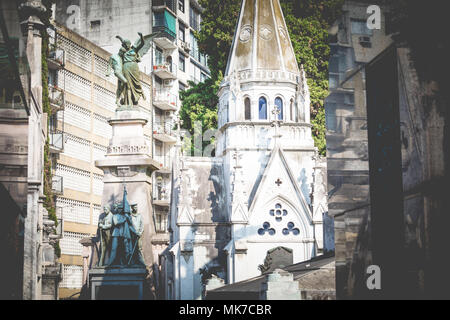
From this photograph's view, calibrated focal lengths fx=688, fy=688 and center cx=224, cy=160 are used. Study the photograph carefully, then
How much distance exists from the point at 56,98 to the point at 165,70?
1326 cm

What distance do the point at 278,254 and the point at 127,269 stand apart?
61.5 feet

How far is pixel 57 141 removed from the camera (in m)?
34.6

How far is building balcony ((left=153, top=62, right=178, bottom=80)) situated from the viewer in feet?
153

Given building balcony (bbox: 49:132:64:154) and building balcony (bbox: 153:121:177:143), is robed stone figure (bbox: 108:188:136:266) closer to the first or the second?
building balcony (bbox: 49:132:64:154)

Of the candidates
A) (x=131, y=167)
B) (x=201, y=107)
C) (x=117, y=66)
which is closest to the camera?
(x=131, y=167)

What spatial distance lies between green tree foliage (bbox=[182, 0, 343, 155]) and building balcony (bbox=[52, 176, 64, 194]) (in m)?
9.48

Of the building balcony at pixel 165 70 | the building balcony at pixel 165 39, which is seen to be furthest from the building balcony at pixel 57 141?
the building balcony at pixel 165 70

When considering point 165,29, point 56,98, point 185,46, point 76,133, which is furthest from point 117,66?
point 185,46

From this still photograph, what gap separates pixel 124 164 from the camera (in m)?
18.9

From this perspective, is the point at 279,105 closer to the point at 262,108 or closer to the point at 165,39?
the point at 262,108

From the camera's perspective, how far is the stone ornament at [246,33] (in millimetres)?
37719

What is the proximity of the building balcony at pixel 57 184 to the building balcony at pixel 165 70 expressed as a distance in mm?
13967

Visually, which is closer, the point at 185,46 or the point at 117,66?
the point at 117,66
